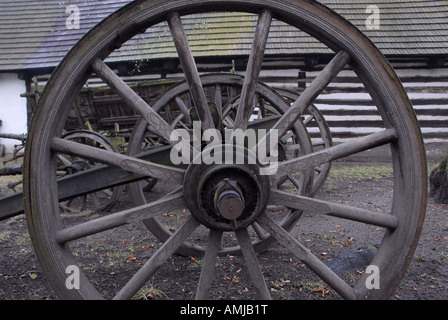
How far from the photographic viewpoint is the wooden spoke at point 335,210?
140 centimetres

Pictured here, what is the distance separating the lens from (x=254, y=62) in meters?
1.46

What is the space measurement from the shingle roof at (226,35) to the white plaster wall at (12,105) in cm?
51

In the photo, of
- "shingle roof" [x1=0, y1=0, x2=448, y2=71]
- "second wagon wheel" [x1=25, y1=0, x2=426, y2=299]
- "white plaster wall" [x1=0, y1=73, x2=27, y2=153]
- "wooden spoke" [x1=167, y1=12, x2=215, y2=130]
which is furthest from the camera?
"white plaster wall" [x1=0, y1=73, x2=27, y2=153]

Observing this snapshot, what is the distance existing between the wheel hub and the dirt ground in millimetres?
753

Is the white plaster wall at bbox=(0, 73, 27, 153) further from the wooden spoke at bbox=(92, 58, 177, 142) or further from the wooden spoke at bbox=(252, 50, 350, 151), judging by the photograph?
the wooden spoke at bbox=(252, 50, 350, 151)

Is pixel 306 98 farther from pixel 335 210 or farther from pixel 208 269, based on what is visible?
pixel 208 269

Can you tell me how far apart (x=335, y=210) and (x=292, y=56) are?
705 centimetres

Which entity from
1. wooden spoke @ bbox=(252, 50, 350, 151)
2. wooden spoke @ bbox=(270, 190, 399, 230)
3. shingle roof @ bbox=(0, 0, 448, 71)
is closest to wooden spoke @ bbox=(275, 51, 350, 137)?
wooden spoke @ bbox=(252, 50, 350, 151)

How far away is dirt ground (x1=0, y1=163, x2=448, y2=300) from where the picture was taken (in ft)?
6.49

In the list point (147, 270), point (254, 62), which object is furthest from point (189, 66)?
point (147, 270)

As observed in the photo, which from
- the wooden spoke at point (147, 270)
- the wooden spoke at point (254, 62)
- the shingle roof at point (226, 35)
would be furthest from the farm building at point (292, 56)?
the wooden spoke at point (147, 270)

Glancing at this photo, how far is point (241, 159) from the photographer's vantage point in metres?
1.36

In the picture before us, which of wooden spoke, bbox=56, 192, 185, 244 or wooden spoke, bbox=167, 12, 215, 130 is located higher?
wooden spoke, bbox=167, 12, 215, 130
